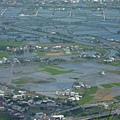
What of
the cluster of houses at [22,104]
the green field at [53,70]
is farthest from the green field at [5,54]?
the cluster of houses at [22,104]

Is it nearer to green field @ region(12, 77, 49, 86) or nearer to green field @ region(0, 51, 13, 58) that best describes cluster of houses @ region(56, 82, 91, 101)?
green field @ region(12, 77, 49, 86)

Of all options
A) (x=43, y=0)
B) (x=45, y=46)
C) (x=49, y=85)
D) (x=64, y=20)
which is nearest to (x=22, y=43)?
(x=45, y=46)

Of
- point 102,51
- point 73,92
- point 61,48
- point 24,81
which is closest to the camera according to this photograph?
point 73,92

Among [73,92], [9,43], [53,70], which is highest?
[73,92]

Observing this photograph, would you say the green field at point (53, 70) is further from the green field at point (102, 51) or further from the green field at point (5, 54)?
the green field at point (102, 51)

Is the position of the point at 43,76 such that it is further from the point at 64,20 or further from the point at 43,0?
the point at 43,0

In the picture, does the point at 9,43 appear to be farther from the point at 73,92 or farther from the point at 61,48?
the point at 73,92

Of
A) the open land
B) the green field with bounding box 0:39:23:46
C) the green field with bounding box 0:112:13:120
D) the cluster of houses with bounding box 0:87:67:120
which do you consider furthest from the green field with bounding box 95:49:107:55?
the green field with bounding box 0:112:13:120

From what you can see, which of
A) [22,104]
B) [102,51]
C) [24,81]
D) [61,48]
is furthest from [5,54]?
[22,104]
